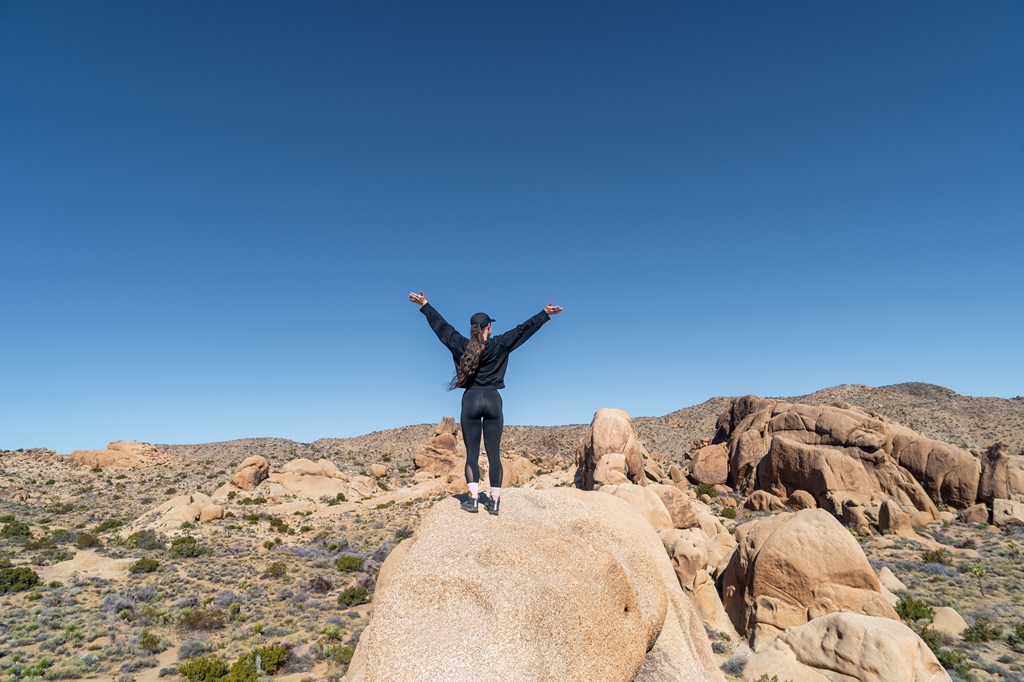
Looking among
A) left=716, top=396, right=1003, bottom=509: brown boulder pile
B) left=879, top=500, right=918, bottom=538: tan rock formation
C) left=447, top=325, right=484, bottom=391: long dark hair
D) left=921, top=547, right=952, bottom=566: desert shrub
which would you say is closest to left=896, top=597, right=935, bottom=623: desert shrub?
left=921, top=547, right=952, bottom=566: desert shrub

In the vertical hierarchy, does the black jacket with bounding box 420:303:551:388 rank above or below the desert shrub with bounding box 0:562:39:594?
above

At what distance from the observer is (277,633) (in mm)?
20703

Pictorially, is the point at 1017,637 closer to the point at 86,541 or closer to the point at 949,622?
the point at 949,622

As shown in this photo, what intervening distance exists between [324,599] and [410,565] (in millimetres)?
23313

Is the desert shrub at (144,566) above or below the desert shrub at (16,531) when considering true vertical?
below

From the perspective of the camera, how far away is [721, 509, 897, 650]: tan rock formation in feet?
50.4

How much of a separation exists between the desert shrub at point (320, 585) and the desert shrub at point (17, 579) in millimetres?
13102

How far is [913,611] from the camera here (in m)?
17.5

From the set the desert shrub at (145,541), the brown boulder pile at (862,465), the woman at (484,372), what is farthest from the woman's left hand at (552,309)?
the desert shrub at (145,541)

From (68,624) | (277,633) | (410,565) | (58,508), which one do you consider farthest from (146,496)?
(410,565)

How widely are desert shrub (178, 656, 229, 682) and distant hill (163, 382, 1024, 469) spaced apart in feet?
184

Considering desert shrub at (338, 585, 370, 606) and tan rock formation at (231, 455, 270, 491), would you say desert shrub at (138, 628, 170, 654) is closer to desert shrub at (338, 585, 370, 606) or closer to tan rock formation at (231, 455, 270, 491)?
desert shrub at (338, 585, 370, 606)

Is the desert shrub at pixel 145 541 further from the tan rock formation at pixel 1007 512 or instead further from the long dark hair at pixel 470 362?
the tan rock formation at pixel 1007 512

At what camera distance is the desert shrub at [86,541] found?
32500 mm
